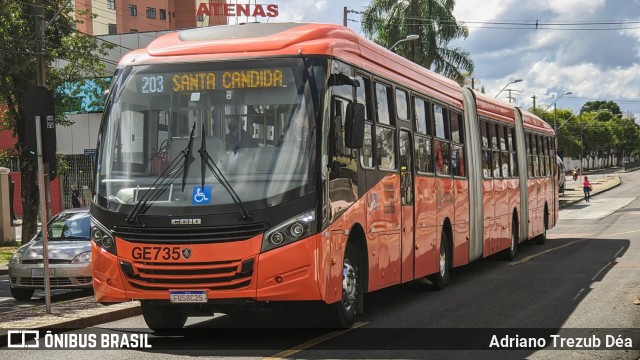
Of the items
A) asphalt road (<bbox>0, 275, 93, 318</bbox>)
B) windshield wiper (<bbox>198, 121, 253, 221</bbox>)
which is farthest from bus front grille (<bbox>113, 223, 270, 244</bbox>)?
asphalt road (<bbox>0, 275, 93, 318</bbox>)

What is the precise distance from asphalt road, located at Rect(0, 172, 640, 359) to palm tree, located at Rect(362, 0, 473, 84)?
103 ft

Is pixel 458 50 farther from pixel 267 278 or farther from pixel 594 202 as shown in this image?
pixel 267 278

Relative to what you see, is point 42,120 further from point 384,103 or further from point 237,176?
point 384,103

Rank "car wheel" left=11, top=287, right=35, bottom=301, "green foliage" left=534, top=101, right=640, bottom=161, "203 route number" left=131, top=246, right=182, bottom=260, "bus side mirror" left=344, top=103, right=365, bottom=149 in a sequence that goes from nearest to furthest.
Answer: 1. "203 route number" left=131, top=246, right=182, bottom=260
2. "bus side mirror" left=344, top=103, right=365, bottom=149
3. "car wheel" left=11, top=287, right=35, bottom=301
4. "green foliage" left=534, top=101, right=640, bottom=161

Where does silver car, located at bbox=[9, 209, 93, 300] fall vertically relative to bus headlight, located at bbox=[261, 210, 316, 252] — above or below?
below

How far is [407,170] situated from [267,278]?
4.68 meters

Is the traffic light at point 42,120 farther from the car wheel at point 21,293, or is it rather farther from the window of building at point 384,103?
the car wheel at point 21,293

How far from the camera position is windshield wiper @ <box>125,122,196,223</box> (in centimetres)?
1030

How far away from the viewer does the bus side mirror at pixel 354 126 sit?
10.7 meters

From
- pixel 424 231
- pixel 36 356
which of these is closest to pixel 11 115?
pixel 424 231

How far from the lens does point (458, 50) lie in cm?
5262

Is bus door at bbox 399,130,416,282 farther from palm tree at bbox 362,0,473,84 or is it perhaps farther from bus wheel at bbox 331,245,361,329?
palm tree at bbox 362,0,473,84

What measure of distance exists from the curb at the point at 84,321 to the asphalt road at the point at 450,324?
0.16m

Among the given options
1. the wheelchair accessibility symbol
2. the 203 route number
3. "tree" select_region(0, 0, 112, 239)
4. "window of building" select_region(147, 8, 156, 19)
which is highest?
"window of building" select_region(147, 8, 156, 19)
